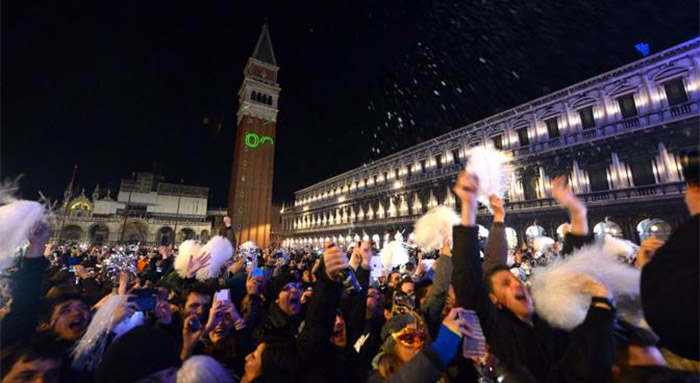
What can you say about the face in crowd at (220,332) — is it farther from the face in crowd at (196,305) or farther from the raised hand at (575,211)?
the raised hand at (575,211)

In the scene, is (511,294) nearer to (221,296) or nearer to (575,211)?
(575,211)

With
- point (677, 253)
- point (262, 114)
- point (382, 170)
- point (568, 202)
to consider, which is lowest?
point (677, 253)

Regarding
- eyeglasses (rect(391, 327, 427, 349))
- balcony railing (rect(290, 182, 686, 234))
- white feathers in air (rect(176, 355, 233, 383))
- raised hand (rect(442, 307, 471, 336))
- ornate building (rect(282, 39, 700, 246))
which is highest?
ornate building (rect(282, 39, 700, 246))

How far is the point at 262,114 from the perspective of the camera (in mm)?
40719

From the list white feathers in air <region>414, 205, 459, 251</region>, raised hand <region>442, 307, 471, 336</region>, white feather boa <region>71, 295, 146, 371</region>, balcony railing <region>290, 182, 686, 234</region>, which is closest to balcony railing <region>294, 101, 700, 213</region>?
balcony railing <region>290, 182, 686, 234</region>

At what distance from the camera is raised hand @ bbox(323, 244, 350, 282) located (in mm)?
2285

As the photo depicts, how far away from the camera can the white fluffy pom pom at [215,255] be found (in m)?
6.27

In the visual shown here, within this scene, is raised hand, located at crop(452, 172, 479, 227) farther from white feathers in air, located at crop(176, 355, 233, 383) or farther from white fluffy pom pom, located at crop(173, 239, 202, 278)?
white fluffy pom pom, located at crop(173, 239, 202, 278)

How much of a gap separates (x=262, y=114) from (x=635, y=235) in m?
40.6

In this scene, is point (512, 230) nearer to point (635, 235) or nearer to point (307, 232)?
point (635, 235)

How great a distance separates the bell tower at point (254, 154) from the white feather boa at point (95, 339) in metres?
36.0

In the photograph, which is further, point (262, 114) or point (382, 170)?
point (382, 170)

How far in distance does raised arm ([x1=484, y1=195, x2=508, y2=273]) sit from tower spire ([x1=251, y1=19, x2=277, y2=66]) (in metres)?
47.2

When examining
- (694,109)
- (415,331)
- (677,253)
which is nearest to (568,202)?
(677,253)
